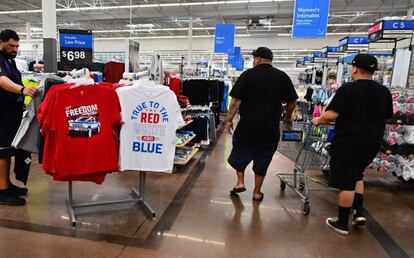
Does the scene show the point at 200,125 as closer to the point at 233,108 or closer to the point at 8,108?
the point at 233,108

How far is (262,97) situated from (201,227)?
1518mm

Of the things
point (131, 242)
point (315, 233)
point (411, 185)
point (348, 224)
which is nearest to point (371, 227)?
point (348, 224)

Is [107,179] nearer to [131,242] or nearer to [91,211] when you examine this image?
[91,211]

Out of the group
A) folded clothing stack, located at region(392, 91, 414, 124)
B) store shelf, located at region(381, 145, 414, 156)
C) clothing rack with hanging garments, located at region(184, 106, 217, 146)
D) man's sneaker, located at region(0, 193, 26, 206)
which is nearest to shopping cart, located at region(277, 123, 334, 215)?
store shelf, located at region(381, 145, 414, 156)

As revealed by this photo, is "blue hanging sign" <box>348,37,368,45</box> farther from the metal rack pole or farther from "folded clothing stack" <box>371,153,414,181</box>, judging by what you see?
the metal rack pole

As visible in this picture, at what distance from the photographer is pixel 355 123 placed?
2.83 m

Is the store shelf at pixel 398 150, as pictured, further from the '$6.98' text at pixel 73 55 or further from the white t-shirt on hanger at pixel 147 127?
the '$6.98' text at pixel 73 55

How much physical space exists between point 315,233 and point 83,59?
4.69 metres

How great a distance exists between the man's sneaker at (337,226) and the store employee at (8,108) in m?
3.16

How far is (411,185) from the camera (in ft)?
15.2

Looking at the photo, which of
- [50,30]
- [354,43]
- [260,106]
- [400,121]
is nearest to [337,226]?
[260,106]

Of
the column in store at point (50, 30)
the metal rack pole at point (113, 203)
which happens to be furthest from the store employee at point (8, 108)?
the column in store at point (50, 30)

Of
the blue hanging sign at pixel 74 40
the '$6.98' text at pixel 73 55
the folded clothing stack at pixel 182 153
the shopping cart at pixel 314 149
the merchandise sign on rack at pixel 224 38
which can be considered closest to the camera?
the shopping cart at pixel 314 149

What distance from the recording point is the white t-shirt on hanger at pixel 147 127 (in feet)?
9.45
